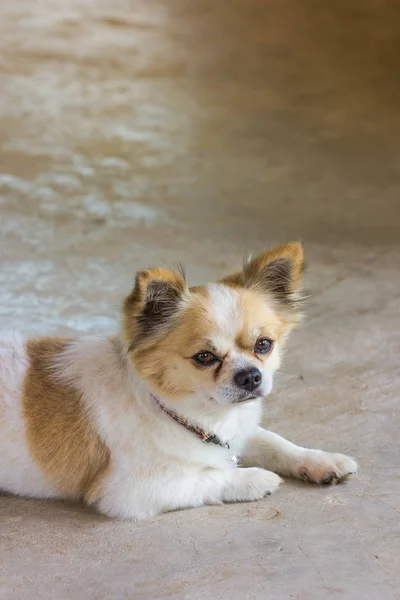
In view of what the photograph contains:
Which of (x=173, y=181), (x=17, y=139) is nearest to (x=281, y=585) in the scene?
(x=173, y=181)

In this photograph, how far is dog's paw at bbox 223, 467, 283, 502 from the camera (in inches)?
104

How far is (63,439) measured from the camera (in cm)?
266

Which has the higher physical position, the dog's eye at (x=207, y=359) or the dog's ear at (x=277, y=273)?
the dog's ear at (x=277, y=273)

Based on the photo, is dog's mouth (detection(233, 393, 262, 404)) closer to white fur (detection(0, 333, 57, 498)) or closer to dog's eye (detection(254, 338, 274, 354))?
dog's eye (detection(254, 338, 274, 354))

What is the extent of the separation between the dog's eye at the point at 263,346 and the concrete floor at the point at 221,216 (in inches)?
21.9

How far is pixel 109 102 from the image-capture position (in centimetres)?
790

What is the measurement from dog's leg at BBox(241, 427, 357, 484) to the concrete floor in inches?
2.7

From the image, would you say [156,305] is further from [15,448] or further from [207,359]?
[15,448]

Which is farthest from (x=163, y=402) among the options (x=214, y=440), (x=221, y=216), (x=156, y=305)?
(x=221, y=216)

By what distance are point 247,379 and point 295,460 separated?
0.54 meters

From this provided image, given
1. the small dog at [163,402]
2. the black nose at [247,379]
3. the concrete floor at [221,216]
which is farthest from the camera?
the small dog at [163,402]

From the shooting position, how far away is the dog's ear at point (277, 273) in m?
2.72

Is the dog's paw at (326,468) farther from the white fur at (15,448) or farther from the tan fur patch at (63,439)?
the white fur at (15,448)

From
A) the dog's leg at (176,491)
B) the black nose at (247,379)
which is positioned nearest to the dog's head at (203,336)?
the black nose at (247,379)
